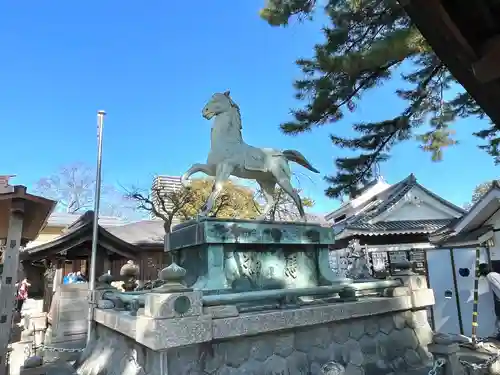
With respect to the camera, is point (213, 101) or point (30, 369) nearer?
point (30, 369)

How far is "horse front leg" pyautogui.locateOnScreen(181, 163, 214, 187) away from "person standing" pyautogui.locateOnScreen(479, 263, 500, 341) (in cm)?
596

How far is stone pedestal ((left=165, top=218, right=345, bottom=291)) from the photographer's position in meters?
5.57

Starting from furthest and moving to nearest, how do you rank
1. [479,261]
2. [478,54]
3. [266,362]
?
[479,261] < [266,362] < [478,54]

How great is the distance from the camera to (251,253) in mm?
6047

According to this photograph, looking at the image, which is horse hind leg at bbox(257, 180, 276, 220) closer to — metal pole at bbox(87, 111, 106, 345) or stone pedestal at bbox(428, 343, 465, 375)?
stone pedestal at bbox(428, 343, 465, 375)

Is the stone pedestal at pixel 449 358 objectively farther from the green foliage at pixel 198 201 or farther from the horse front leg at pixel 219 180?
the green foliage at pixel 198 201

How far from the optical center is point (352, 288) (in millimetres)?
5457

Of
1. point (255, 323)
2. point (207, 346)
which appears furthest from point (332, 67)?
point (207, 346)

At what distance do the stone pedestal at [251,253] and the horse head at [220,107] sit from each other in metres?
2.15

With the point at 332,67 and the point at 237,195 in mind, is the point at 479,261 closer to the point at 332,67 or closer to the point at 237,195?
the point at 332,67

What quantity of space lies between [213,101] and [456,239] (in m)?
7.40

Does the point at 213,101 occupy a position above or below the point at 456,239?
above

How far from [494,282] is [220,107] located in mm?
6413

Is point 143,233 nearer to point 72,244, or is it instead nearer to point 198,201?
point 198,201
